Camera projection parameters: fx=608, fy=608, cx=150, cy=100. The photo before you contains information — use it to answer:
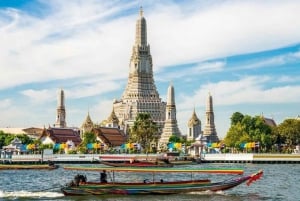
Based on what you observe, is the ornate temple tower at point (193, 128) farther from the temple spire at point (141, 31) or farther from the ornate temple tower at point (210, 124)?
the temple spire at point (141, 31)

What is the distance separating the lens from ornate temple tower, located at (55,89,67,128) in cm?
16088

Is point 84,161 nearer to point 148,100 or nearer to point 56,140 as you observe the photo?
point 56,140

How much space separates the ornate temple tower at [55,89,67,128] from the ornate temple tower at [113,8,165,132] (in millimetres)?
15596

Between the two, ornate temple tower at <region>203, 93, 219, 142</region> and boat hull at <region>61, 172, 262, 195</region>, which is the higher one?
ornate temple tower at <region>203, 93, 219, 142</region>

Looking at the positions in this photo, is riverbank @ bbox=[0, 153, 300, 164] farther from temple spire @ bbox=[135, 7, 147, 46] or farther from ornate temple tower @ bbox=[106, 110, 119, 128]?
temple spire @ bbox=[135, 7, 147, 46]

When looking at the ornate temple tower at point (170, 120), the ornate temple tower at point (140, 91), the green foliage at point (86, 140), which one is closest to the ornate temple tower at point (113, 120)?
the ornate temple tower at point (140, 91)

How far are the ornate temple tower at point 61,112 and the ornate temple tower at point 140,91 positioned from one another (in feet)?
51.2

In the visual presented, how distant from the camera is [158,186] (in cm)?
4109

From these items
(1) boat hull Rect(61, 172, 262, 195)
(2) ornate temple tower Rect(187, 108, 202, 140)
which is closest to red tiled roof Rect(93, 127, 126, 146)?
(2) ornate temple tower Rect(187, 108, 202, 140)

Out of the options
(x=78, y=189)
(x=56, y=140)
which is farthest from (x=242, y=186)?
(x=56, y=140)

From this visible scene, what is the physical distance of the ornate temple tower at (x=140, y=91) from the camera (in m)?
164

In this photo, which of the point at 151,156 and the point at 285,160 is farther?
the point at 151,156

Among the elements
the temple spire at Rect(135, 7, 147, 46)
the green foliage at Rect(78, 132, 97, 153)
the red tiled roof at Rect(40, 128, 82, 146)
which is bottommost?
the green foliage at Rect(78, 132, 97, 153)

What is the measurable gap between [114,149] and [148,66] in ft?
164
